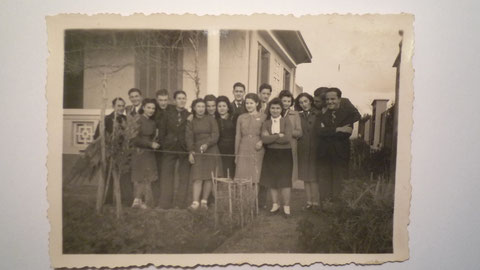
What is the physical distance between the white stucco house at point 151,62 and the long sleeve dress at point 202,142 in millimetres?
151

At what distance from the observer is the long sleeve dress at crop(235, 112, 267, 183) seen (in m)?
2.00

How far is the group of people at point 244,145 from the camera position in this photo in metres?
1.99

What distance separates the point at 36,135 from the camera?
1936mm

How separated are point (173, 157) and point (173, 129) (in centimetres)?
14

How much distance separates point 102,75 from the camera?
195cm

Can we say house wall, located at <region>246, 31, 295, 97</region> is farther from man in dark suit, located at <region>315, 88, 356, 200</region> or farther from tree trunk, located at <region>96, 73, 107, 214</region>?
tree trunk, located at <region>96, 73, 107, 214</region>

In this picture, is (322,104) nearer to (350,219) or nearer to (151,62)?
(350,219)

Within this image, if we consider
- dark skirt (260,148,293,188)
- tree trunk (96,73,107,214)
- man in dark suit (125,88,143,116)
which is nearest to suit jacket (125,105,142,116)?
man in dark suit (125,88,143,116)

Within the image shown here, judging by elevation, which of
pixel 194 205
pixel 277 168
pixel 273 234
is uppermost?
pixel 277 168

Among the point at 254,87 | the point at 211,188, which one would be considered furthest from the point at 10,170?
the point at 254,87

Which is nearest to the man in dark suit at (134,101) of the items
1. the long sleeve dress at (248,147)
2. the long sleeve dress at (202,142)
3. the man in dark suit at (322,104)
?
the long sleeve dress at (202,142)

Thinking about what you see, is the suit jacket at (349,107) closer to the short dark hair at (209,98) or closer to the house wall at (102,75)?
the short dark hair at (209,98)

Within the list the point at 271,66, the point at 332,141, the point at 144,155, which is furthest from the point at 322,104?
the point at 144,155

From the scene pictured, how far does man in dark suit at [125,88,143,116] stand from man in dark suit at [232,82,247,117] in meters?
0.47
